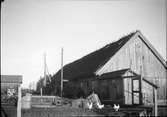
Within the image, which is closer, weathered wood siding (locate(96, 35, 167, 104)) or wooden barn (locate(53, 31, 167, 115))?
wooden barn (locate(53, 31, 167, 115))

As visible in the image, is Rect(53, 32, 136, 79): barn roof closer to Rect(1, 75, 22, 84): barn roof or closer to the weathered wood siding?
the weathered wood siding

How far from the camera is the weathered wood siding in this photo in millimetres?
25562

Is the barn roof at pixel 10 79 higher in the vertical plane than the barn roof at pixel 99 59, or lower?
lower

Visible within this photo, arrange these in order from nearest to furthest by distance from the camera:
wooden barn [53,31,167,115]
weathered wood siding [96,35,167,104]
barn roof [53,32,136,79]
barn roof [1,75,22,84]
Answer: barn roof [1,75,22,84], wooden barn [53,31,167,115], weathered wood siding [96,35,167,104], barn roof [53,32,136,79]

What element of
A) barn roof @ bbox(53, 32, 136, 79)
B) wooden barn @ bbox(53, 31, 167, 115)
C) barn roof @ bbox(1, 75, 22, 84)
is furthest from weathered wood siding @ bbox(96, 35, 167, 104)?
barn roof @ bbox(1, 75, 22, 84)

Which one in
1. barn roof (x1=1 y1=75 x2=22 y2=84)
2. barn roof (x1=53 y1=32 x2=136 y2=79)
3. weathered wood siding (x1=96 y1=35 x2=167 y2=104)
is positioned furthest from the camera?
barn roof (x1=53 y1=32 x2=136 y2=79)

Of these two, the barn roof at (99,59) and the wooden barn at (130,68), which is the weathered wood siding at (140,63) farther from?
the barn roof at (99,59)

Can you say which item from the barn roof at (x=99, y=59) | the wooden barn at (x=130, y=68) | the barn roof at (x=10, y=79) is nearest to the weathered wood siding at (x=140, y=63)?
the wooden barn at (x=130, y=68)

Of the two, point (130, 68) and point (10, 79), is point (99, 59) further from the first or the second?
point (10, 79)

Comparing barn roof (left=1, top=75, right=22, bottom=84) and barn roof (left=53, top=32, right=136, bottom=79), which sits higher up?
barn roof (left=53, top=32, right=136, bottom=79)

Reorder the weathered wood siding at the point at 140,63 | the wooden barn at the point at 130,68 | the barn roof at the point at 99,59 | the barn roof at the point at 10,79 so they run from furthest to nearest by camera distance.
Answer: the barn roof at the point at 99,59, the weathered wood siding at the point at 140,63, the wooden barn at the point at 130,68, the barn roof at the point at 10,79

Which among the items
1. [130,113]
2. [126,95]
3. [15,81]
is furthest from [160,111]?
[15,81]

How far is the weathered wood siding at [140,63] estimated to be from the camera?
25562mm

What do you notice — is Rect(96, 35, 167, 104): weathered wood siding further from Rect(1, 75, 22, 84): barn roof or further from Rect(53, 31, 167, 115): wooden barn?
Rect(1, 75, 22, 84): barn roof
